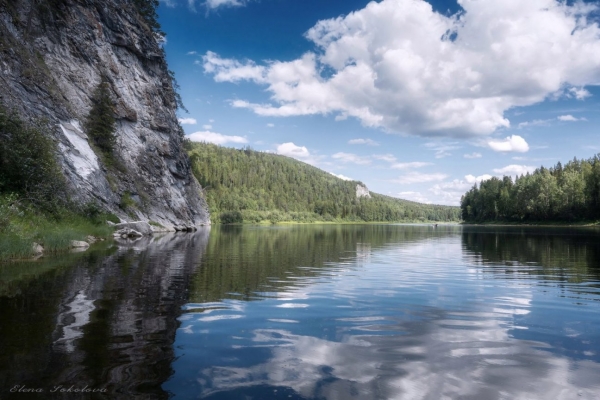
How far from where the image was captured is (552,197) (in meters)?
140

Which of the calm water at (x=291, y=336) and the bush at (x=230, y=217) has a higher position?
the bush at (x=230, y=217)

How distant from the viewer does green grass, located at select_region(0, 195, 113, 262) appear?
22.0m

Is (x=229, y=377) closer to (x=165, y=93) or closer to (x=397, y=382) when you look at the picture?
(x=397, y=382)

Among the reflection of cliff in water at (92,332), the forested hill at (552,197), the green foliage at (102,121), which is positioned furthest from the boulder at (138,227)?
the forested hill at (552,197)

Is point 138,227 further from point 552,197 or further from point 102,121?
point 552,197

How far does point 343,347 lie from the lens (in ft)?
30.8

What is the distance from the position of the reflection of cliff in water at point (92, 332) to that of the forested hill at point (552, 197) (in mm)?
152327

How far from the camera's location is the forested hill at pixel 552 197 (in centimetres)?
13112

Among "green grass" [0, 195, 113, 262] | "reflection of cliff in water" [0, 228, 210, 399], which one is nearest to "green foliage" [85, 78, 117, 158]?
"green grass" [0, 195, 113, 262]

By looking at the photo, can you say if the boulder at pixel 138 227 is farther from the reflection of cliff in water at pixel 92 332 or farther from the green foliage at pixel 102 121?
the reflection of cliff in water at pixel 92 332

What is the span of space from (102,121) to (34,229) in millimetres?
34967

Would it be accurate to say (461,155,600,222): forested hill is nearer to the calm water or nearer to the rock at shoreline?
the calm water

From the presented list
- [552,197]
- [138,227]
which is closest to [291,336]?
[138,227]

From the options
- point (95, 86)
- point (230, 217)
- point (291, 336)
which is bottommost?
point (291, 336)
